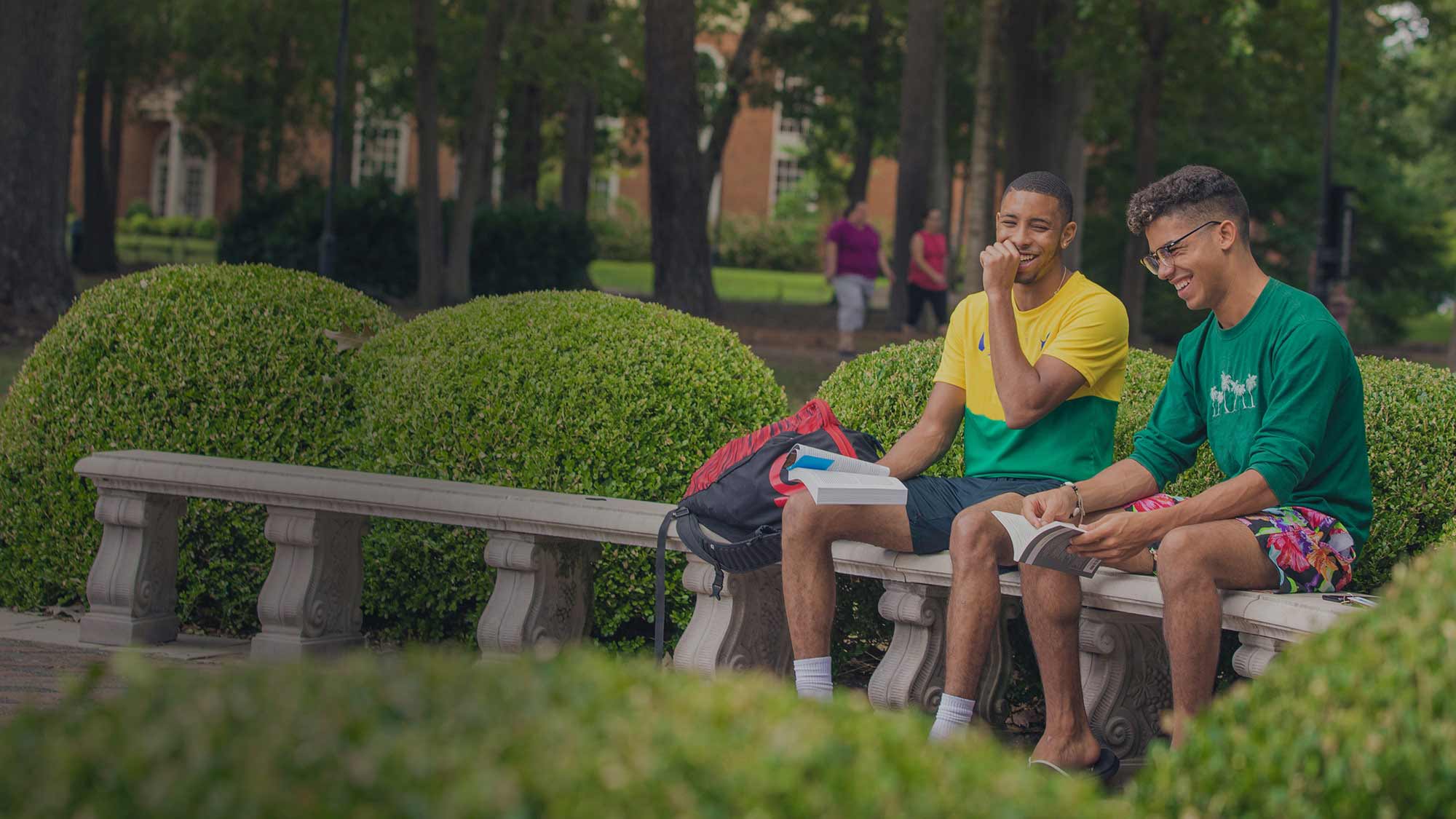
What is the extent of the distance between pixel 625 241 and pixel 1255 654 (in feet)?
173

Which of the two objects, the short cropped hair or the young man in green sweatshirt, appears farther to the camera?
the short cropped hair

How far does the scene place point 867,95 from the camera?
3431 cm

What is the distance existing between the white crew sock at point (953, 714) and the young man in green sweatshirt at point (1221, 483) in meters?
0.23

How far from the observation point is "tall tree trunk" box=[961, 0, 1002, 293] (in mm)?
19141

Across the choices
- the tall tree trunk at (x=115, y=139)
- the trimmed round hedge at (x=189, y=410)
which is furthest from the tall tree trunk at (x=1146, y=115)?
the tall tree trunk at (x=115, y=139)

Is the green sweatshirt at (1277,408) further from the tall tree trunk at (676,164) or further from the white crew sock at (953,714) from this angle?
the tall tree trunk at (676,164)

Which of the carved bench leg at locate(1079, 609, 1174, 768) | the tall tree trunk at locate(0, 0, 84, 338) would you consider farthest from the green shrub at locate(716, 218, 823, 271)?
the carved bench leg at locate(1079, 609, 1174, 768)

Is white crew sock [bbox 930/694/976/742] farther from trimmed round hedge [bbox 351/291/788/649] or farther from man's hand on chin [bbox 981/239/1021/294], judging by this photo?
trimmed round hedge [bbox 351/291/788/649]

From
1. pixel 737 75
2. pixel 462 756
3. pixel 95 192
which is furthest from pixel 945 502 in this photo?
pixel 95 192

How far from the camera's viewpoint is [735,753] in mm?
1907

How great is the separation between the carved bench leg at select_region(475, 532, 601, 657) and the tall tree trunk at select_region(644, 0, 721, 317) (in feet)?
42.7

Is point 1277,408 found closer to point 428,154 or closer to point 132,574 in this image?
point 132,574

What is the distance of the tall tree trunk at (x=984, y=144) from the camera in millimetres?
19141

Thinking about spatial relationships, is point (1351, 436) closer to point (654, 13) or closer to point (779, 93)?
point (654, 13)
